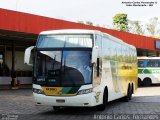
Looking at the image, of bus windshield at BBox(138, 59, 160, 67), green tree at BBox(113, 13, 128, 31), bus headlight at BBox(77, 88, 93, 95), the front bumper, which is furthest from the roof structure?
green tree at BBox(113, 13, 128, 31)

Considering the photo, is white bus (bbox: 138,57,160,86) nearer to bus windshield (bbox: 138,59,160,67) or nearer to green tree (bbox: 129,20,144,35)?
bus windshield (bbox: 138,59,160,67)

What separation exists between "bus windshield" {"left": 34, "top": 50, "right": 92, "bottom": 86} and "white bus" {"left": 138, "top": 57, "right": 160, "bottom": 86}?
25282 mm

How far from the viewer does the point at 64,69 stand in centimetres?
1508

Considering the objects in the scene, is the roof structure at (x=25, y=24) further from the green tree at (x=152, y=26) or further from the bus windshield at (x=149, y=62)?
the green tree at (x=152, y=26)

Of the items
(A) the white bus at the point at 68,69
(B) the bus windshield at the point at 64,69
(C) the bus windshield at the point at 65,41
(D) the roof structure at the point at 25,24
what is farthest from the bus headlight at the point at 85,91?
(D) the roof structure at the point at 25,24

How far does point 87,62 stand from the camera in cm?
1509

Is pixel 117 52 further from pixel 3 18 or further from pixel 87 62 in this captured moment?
pixel 3 18

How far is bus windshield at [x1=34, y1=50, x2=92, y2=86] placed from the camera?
14992mm

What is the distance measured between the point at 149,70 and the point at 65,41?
83.0 ft

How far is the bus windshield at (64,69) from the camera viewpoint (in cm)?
1499

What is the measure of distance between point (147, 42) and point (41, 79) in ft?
112

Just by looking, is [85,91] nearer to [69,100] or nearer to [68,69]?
[69,100]

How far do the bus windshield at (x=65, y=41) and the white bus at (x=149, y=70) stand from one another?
979 inches

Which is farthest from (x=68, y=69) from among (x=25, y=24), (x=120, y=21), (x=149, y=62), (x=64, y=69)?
(x=120, y=21)
